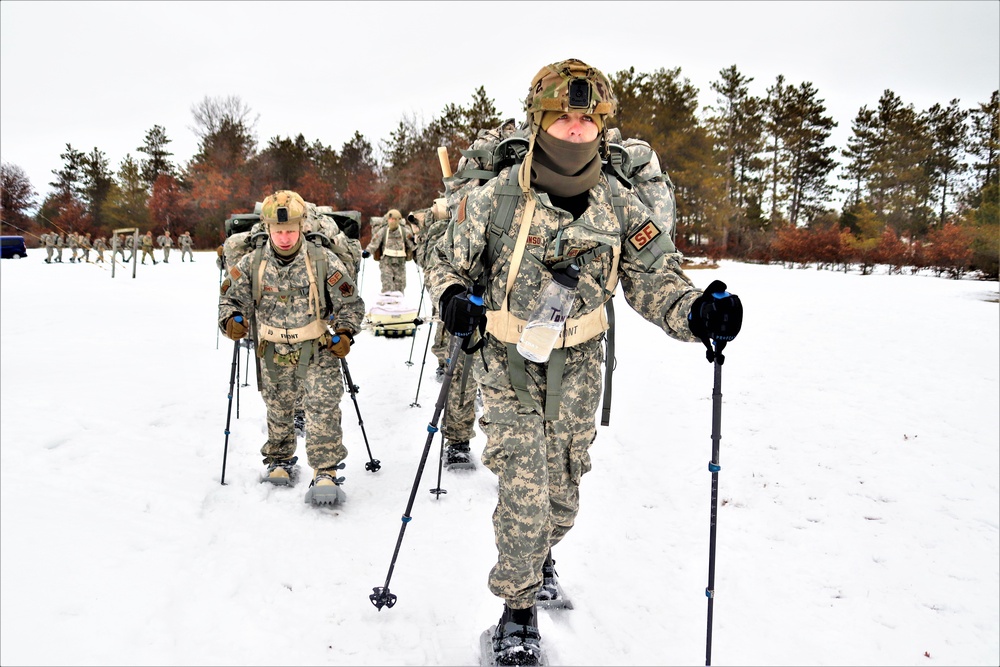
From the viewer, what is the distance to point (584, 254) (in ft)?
9.84

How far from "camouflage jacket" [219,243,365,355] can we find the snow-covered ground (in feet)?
5.09

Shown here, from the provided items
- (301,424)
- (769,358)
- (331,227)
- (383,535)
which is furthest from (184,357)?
(769,358)

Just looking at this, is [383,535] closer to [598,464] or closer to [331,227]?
[598,464]

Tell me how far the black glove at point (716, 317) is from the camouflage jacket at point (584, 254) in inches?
7.6

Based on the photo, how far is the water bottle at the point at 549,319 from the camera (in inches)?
115

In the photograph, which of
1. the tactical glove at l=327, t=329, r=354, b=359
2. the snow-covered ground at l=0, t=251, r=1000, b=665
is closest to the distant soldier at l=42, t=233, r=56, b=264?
the snow-covered ground at l=0, t=251, r=1000, b=665

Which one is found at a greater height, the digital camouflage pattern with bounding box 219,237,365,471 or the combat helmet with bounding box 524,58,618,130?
the combat helmet with bounding box 524,58,618,130

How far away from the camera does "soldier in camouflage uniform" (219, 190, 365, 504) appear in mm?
4934

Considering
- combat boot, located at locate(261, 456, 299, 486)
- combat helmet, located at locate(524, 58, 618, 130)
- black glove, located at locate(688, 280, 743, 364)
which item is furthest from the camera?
combat boot, located at locate(261, 456, 299, 486)

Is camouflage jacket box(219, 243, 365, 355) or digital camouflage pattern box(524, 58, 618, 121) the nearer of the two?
digital camouflage pattern box(524, 58, 618, 121)

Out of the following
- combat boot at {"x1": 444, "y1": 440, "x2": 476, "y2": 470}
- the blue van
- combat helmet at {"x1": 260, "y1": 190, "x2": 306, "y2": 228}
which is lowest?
combat boot at {"x1": 444, "y1": 440, "x2": 476, "y2": 470}

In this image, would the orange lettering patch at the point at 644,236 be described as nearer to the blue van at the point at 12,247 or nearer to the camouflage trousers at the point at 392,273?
the camouflage trousers at the point at 392,273

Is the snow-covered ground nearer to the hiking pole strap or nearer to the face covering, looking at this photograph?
the hiking pole strap

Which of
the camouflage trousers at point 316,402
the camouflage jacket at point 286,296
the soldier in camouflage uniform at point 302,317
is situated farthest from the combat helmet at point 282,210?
the camouflage trousers at point 316,402
